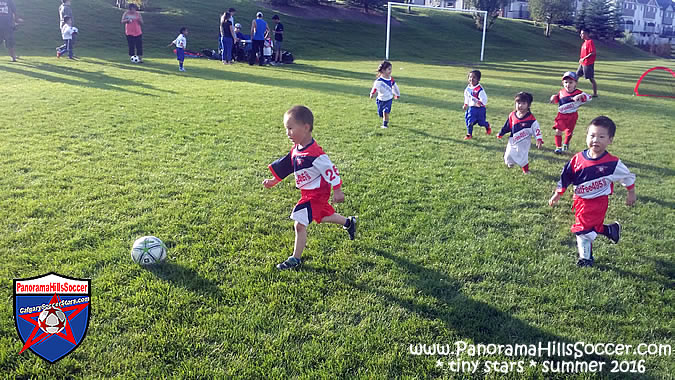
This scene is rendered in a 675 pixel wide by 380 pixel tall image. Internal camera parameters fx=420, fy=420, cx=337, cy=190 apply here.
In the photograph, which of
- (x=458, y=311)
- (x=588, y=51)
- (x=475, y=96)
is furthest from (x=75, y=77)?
(x=588, y=51)

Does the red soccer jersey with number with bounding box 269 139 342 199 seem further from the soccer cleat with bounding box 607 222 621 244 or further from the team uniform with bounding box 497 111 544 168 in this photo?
the team uniform with bounding box 497 111 544 168

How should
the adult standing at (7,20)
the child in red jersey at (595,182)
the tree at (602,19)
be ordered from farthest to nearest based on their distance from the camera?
the tree at (602,19) → the adult standing at (7,20) → the child in red jersey at (595,182)

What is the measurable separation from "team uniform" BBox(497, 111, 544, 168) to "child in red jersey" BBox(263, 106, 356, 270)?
4.00m

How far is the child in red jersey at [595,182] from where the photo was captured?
3957mm

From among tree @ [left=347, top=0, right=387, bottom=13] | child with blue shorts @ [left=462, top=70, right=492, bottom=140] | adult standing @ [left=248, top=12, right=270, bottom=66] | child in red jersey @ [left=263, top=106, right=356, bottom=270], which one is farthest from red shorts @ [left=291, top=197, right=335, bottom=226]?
tree @ [left=347, top=0, right=387, bottom=13]

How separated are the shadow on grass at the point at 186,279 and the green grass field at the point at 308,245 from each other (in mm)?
17

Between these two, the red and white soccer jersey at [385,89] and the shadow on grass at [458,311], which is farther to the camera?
the red and white soccer jersey at [385,89]

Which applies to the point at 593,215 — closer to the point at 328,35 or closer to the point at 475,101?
the point at 475,101

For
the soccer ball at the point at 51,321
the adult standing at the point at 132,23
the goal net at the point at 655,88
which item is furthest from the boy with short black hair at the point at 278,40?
the soccer ball at the point at 51,321

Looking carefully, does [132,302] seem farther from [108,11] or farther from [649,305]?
[108,11]

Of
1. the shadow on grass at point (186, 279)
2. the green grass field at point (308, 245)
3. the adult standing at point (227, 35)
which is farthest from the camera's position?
the adult standing at point (227, 35)

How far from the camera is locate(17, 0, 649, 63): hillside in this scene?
2445 centimetres

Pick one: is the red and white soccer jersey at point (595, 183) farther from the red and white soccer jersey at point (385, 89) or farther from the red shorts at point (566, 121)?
the red and white soccer jersey at point (385, 89)

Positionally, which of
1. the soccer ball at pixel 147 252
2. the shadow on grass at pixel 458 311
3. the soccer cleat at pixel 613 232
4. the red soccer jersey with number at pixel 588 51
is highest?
the red soccer jersey with number at pixel 588 51
